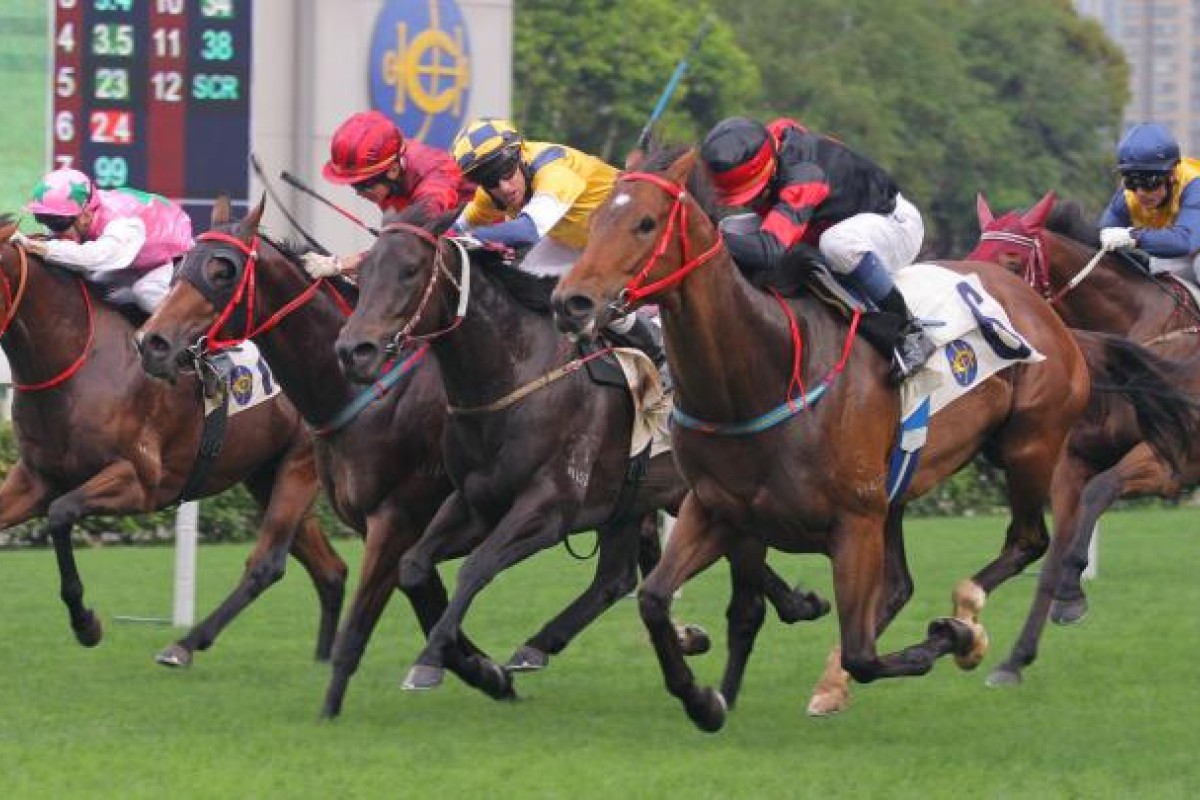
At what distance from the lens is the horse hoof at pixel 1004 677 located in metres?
8.70

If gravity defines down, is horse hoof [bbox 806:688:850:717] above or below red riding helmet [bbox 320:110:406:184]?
below

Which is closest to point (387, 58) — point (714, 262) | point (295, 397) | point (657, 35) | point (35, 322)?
point (35, 322)

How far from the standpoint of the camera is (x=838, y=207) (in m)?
7.66

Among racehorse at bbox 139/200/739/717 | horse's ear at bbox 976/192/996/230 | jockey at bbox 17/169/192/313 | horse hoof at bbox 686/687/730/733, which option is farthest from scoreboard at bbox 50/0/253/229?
horse hoof at bbox 686/687/730/733

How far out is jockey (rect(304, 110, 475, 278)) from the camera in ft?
25.8

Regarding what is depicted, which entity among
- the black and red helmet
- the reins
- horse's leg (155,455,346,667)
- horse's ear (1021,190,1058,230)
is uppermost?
the black and red helmet

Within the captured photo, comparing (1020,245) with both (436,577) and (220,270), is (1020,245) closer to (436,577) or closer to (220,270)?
(436,577)

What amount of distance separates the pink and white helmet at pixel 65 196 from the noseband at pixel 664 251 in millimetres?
3229

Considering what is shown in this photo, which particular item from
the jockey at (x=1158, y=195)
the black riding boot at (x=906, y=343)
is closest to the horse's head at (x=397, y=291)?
the black riding boot at (x=906, y=343)

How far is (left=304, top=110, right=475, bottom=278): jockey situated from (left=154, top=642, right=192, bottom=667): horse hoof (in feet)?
5.83

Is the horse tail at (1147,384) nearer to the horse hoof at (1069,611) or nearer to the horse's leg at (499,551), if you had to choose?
the horse hoof at (1069,611)

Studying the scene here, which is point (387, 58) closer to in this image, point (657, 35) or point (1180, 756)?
point (1180, 756)

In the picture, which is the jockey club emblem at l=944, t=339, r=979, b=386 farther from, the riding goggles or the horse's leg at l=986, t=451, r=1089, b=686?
the riding goggles

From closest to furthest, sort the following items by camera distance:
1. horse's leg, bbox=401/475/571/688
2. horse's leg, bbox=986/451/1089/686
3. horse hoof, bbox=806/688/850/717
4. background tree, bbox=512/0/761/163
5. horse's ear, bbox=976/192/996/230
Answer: horse's leg, bbox=401/475/571/688 → horse hoof, bbox=806/688/850/717 → horse's leg, bbox=986/451/1089/686 → horse's ear, bbox=976/192/996/230 → background tree, bbox=512/0/761/163
